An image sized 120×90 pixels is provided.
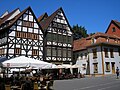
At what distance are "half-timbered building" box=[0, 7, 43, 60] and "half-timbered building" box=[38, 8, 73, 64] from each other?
67.0 inches

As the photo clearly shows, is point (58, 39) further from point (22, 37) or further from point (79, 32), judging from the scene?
point (79, 32)

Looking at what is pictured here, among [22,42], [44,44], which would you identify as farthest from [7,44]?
[44,44]

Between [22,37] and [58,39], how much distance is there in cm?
806

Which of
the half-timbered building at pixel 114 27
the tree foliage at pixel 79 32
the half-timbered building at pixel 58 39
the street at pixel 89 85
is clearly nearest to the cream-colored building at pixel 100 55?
the half-timbered building at pixel 58 39

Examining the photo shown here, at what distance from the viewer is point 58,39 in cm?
3797

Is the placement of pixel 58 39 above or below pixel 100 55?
above

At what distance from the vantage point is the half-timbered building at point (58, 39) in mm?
36406

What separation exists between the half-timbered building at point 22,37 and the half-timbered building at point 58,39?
1.70 metres

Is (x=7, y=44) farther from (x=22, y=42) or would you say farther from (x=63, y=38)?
(x=63, y=38)

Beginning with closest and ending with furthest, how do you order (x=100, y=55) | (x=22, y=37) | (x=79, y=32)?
(x=22, y=37) → (x=100, y=55) → (x=79, y=32)

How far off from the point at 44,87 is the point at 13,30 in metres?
19.3

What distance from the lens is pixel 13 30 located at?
32094mm

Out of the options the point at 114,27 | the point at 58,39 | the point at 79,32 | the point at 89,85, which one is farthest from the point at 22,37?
the point at 79,32

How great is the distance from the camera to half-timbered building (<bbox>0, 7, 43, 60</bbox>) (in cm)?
3139
